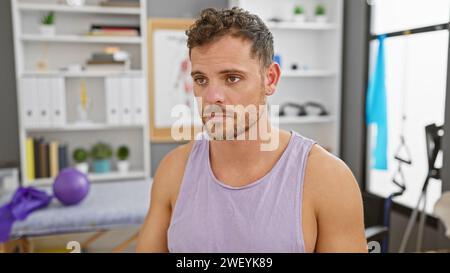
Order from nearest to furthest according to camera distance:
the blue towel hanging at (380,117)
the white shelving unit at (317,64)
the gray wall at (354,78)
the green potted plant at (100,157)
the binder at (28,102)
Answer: the blue towel hanging at (380,117)
the gray wall at (354,78)
the white shelving unit at (317,64)
the binder at (28,102)
the green potted plant at (100,157)

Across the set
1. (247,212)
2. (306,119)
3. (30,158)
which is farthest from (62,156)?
(247,212)

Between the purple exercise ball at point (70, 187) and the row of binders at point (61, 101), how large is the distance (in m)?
0.57

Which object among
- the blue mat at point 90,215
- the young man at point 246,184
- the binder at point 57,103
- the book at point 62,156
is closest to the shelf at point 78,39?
the binder at point 57,103

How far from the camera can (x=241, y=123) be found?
0.39 m

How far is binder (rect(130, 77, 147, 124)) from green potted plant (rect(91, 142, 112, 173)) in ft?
0.84

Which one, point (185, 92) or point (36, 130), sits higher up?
point (185, 92)

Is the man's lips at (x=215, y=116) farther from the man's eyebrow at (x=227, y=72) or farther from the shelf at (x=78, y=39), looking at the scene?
the shelf at (x=78, y=39)

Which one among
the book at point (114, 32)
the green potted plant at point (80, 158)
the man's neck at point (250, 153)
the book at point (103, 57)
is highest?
the book at point (114, 32)

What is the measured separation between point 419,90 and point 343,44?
1.00 meters

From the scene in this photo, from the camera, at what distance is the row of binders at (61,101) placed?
2.05 meters

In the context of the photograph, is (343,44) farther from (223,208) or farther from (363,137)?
(223,208)

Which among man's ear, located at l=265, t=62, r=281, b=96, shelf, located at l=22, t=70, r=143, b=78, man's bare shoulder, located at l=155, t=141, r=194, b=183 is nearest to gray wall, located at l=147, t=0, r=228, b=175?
shelf, located at l=22, t=70, r=143, b=78

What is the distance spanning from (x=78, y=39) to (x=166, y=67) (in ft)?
1.64
